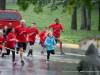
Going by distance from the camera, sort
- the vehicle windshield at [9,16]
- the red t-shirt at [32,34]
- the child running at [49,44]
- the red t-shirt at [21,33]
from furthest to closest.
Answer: the vehicle windshield at [9,16], the red t-shirt at [32,34], the child running at [49,44], the red t-shirt at [21,33]

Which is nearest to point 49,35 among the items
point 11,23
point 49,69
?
point 49,69

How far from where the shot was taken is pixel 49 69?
10.2 metres

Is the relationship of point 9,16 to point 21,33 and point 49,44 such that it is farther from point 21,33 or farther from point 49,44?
point 21,33

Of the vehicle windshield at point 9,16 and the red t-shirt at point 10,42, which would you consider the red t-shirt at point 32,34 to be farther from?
the vehicle windshield at point 9,16

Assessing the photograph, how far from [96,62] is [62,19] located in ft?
230

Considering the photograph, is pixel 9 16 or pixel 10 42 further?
pixel 9 16

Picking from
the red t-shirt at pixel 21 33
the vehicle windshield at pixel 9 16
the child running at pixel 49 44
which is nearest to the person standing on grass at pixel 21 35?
the red t-shirt at pixel 21 33

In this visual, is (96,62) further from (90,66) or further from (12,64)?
(12,64)

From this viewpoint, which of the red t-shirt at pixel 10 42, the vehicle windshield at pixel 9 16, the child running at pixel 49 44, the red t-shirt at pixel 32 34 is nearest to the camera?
the red t-shirt at pixel 10 42

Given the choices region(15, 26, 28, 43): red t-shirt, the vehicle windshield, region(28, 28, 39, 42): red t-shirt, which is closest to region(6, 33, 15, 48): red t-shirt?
region(15, 26, 28, 43): red t-shirt

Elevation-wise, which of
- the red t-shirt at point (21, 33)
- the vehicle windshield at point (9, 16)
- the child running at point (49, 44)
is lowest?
the child running at point (49, 44)

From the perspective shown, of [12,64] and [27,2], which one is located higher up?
[27,2]

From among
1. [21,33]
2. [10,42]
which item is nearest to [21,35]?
[21,33]

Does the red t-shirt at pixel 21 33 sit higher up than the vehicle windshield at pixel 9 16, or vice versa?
the vehicle windshield at pixel 9 16
